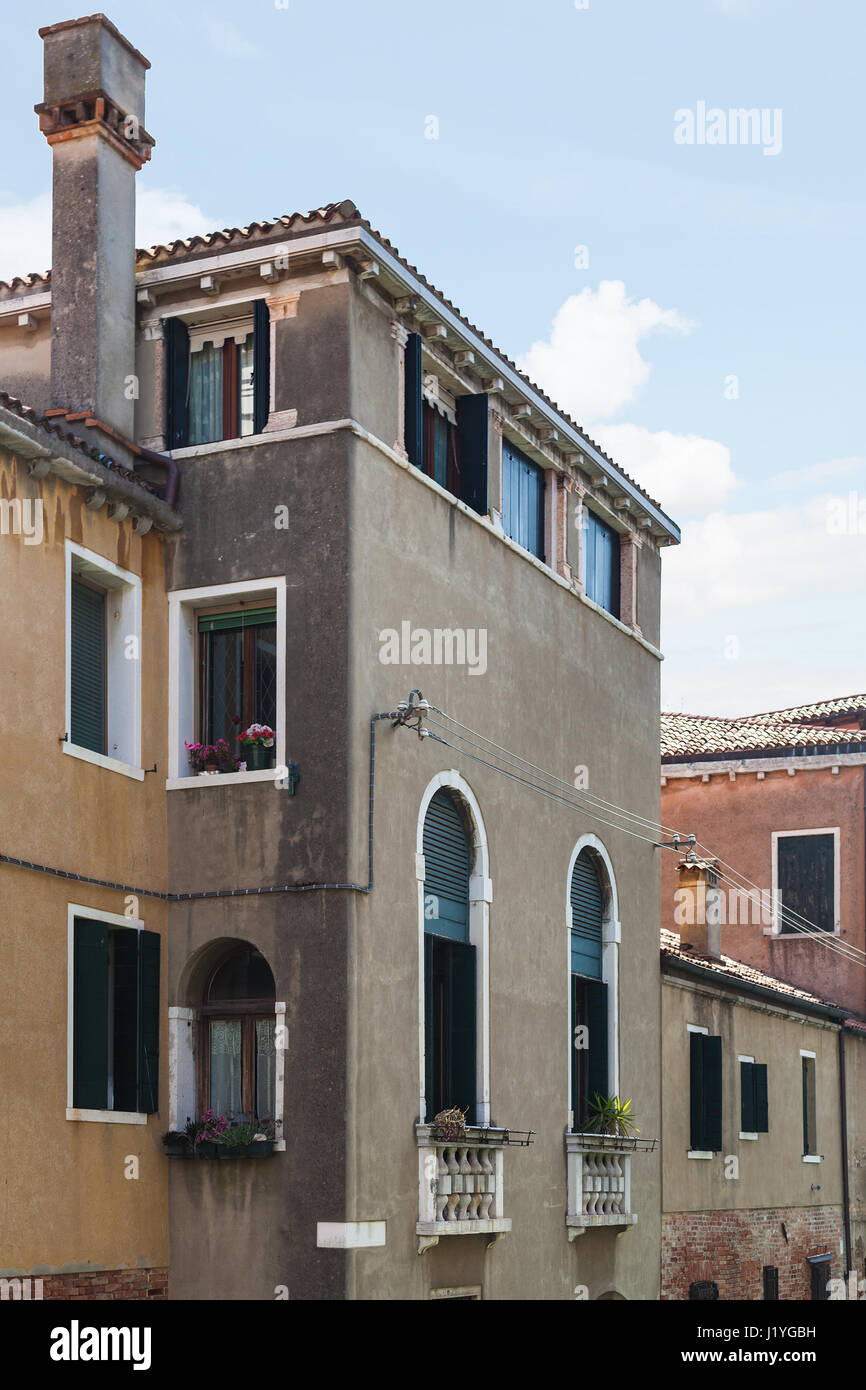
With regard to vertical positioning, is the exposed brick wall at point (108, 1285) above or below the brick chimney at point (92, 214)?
below

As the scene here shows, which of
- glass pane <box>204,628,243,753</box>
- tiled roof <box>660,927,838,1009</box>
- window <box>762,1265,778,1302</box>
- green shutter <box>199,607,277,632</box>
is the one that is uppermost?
green shutter <box>199,607,277,632</box>

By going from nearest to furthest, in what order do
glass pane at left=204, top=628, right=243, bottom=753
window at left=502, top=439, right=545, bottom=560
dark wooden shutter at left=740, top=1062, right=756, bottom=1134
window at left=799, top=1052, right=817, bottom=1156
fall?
glass pane at left=204, top=628, right=243, bottom=753
window at left=502, top=439, right=545, bottom=560
dark wooden shutter at left=740, top=1062, right=756, bottom=1134
window at left=799, top=1052, right=817, bottom=1156

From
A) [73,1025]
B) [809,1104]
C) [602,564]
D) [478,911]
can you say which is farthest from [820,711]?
[73,1025]

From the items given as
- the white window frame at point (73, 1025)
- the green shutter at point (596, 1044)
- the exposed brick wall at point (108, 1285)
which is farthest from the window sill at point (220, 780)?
the green shutter at point (596, 1044)

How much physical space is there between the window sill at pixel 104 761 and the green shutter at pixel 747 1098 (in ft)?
41.9

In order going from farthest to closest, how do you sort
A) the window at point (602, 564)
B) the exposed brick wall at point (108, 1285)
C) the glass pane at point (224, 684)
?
the window at point (602, 564) < the glass pane at point (224, 684) < the exposed brick wall at point (108, 1285)

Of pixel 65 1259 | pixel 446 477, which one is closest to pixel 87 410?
pixel 446 477

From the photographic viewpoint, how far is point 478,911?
723 inches

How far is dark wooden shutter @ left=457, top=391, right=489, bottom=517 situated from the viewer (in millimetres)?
19125

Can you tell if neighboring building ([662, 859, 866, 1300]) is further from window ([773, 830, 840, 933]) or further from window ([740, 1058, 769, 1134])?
window ([773, 830, 840, 933])

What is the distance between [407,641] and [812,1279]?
15368mm

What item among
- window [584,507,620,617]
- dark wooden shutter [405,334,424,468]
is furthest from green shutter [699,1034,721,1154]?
dark wooden shutter [405,334,424,468]

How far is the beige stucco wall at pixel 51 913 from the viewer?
14195 mm

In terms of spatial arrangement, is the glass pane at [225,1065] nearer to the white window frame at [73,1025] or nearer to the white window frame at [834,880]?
the white window frame at [73,1025]
